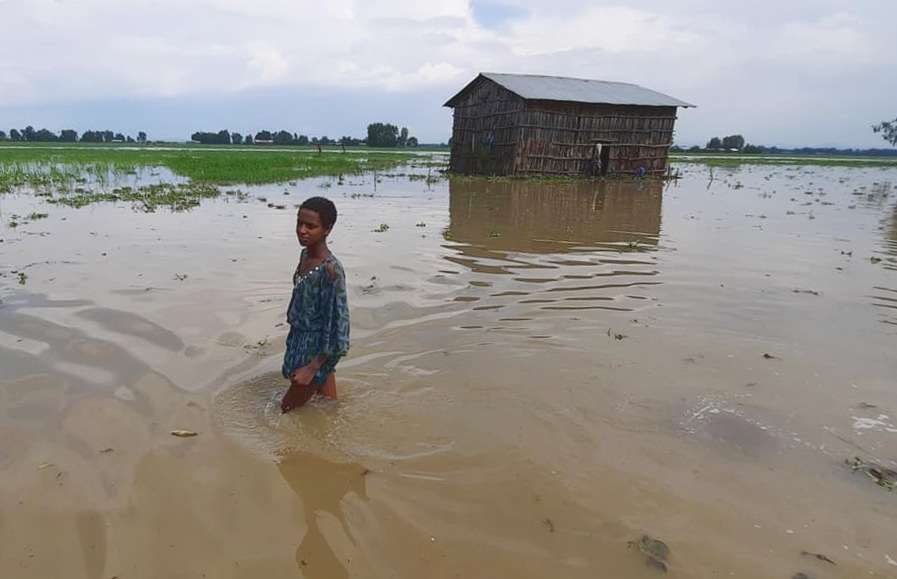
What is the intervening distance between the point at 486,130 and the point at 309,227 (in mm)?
23381

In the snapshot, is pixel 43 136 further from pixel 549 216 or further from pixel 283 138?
pixel 549 216

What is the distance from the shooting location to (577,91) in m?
25.0

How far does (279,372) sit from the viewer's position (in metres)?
4.05

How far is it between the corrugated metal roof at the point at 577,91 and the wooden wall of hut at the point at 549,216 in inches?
185

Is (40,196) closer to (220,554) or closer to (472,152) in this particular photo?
(220,554)

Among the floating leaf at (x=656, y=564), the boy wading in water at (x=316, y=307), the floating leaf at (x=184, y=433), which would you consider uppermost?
the boy wading in water at (x=316, y=307)

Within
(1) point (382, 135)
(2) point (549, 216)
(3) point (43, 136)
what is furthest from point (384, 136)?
(2) point (549, 216)

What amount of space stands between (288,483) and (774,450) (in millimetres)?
2686

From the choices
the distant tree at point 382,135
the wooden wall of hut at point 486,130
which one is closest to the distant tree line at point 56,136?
the distant tree at point 382,135

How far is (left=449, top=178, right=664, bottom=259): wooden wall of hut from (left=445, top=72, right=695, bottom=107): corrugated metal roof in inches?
185

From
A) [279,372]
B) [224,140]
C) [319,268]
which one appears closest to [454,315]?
[279,372]

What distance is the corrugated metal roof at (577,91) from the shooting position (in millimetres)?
23031

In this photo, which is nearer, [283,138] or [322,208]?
[322,208]

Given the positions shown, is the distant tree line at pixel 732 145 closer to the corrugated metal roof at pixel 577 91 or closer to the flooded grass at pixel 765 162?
the flooded grass at pixel 765 162
